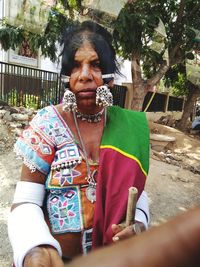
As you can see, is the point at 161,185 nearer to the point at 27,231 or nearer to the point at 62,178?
the point at 62,178

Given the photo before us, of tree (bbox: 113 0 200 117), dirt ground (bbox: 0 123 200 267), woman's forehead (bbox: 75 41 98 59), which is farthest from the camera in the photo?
tree (bbox: 113 0 200 117)

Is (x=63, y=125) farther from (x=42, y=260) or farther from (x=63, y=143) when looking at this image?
(x=42, y=260)

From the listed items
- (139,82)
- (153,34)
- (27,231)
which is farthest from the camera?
(139,82)

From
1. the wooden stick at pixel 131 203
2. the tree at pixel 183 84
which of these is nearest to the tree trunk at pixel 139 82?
the tree at pixel 183 84

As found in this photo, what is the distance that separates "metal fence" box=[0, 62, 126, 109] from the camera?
26.7 feet

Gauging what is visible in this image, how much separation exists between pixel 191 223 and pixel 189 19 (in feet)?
27.5

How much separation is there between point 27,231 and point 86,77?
27.0 inches

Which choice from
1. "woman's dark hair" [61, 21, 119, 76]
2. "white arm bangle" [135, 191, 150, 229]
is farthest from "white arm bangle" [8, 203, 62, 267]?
"woman's dark hair" [61, 21, 119, 76]

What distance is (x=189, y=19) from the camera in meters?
7.80

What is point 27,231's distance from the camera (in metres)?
1.12

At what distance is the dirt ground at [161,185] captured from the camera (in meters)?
3.70

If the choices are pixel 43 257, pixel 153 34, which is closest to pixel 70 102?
pixel 43 257

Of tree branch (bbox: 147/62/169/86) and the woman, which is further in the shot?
tree branch (bbox: 147/62/169/86)

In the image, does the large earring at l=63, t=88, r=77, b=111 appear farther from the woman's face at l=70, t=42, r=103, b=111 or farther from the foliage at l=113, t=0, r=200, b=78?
the foliage at l=113, t=0, r=200, b=78
